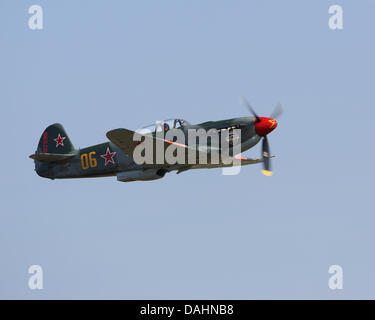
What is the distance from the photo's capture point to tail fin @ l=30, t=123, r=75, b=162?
2573 centimetres

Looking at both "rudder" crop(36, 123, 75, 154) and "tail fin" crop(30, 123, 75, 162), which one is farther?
"rudder" crop(36, 123, 75, 154)

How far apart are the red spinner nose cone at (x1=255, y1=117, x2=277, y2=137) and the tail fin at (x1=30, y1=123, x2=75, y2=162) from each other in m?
6.61

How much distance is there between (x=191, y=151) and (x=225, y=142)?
3.87 feet

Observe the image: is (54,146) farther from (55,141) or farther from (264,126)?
(264,126)

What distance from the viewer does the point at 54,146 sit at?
2684 cm

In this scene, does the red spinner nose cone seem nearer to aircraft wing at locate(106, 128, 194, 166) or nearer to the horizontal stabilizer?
aircraft wing at locate(106, 128, 194, 166)

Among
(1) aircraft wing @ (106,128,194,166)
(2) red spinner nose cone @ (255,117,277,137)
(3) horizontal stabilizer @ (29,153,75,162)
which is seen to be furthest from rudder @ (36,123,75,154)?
(2) red spinner nose cone @ (255,117,277,137)

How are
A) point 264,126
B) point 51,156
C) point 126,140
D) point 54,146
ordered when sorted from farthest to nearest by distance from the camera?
point 54,146, point 51,156, point 264,126, point 126,140

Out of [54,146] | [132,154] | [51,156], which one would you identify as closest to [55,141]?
[54,146]

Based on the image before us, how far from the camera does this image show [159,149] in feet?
75.3

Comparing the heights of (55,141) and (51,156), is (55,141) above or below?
above

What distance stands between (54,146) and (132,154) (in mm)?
4676

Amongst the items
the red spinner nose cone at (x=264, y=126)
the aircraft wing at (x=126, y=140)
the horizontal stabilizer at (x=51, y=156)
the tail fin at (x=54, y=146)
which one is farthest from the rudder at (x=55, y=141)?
the red spinner nose cone at (x=264, y=126)
